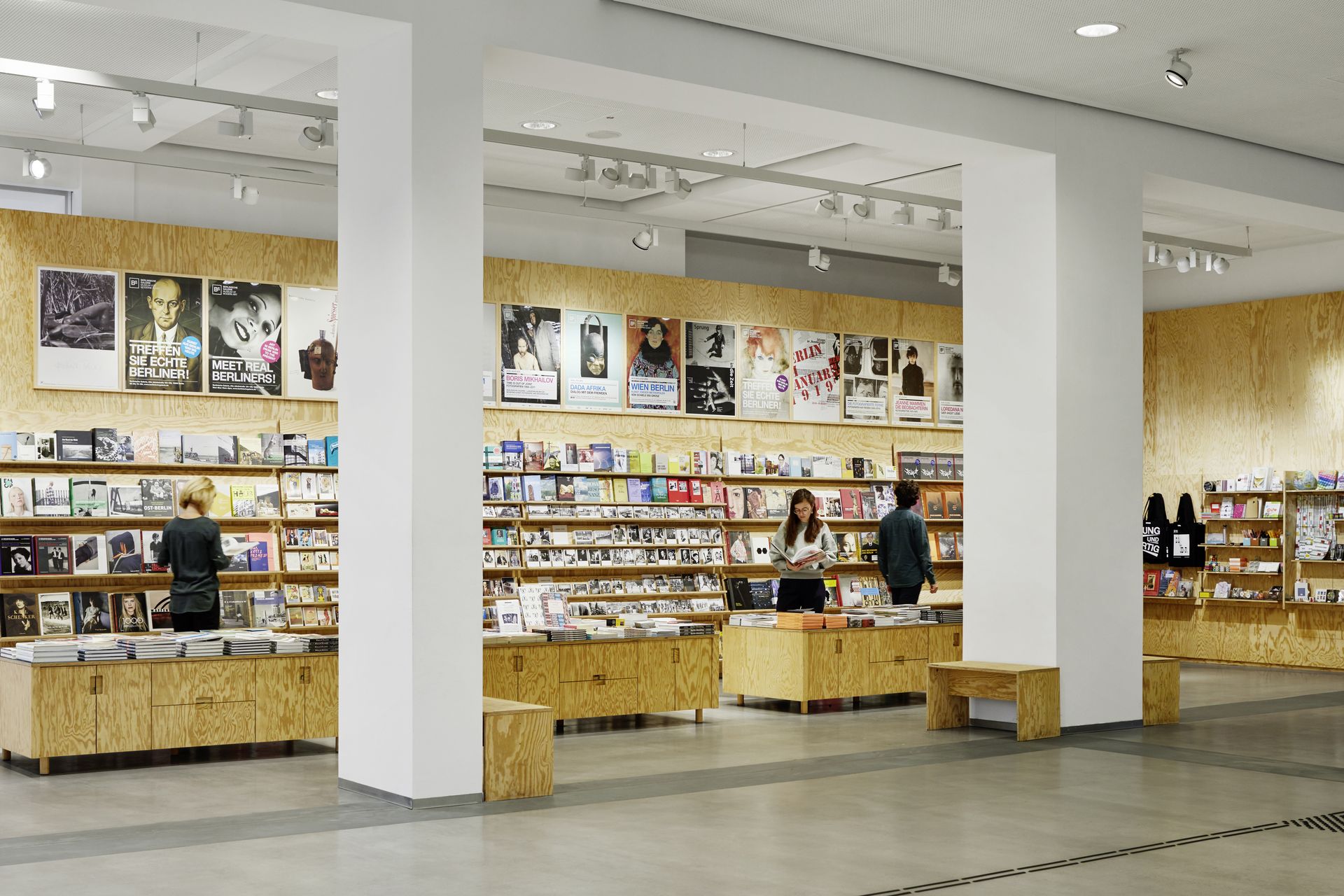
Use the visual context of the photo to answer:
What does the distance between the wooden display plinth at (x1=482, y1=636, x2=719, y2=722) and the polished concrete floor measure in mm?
250

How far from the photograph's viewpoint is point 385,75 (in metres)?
7.15

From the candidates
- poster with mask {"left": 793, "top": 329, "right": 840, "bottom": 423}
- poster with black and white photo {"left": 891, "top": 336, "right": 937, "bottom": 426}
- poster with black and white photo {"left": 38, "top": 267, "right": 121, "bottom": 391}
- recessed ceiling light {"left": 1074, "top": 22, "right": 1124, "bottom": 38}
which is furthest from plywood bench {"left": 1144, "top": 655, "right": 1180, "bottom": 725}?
poster with black and white photo {"left": 38, "top": 267, "right": 121, "bottom": 391}

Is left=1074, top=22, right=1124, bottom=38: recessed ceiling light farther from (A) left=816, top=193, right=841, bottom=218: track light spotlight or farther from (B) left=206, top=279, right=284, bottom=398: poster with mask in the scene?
(B) left=206, top=279, right=284, bottom=398: poster with mask

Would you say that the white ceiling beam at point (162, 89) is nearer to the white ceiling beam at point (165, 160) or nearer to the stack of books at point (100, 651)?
the white ceiling beam at point (165, 160)

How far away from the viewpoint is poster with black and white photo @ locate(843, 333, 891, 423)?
14.7 meters

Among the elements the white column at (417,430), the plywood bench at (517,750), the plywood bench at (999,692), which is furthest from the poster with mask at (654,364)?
the plywood bench at (517,750)

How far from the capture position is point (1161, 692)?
10.1m

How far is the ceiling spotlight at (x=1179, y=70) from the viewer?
8305 mm

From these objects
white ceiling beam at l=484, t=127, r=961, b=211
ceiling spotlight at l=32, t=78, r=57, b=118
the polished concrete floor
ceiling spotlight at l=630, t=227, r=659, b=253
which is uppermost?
white ceiling beam at l=484, t=127, r=961, b=211

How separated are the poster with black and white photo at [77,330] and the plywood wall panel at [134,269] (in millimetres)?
65

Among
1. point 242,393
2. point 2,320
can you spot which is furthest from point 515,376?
point 2,320

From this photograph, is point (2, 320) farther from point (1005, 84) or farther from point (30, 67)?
point (1005, 84)

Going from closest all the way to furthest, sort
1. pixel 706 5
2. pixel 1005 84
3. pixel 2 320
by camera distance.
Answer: pixel 706 5 < pixel 1005 84 < pixel 2 320

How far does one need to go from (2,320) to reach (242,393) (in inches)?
69.3
